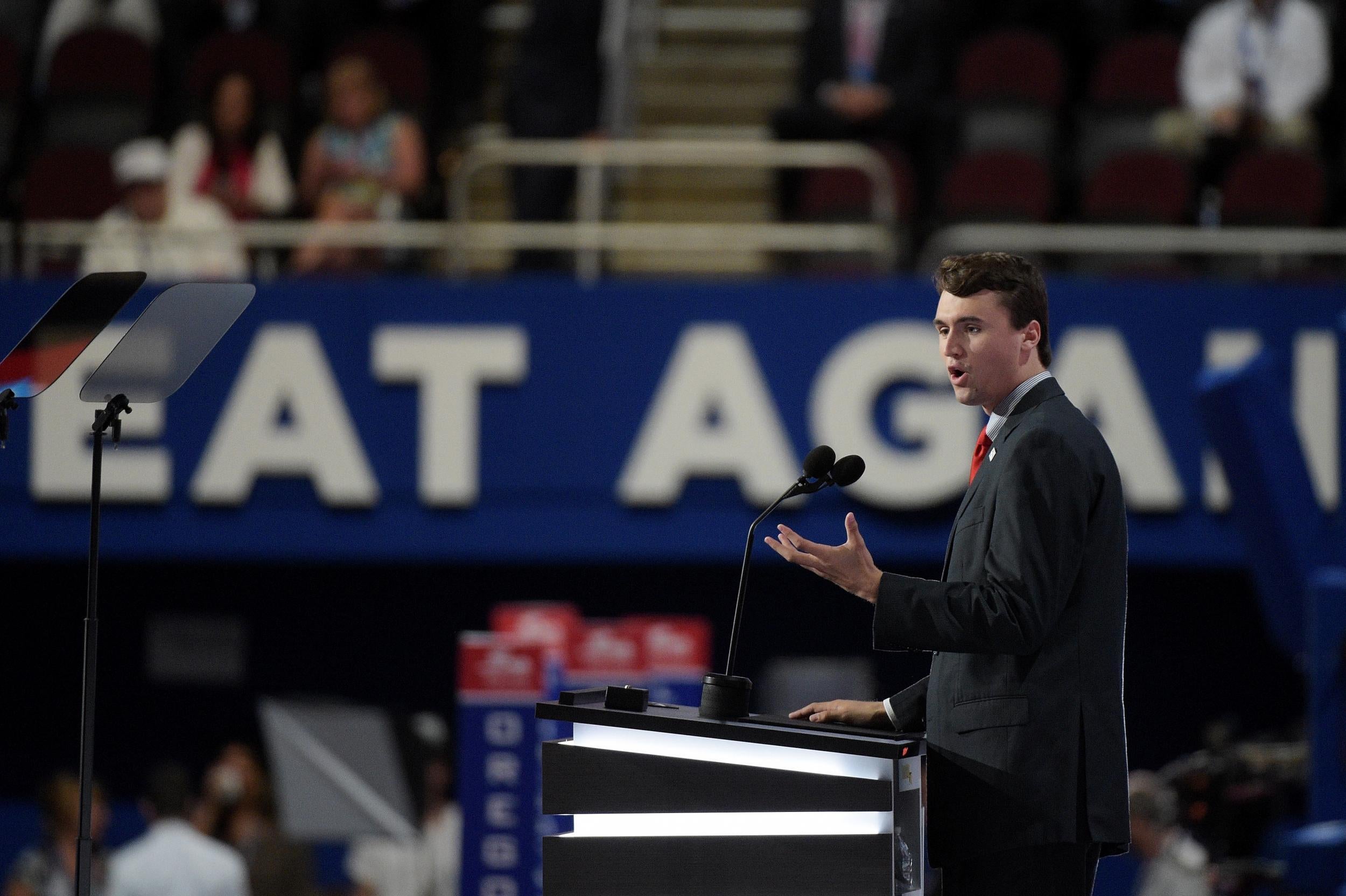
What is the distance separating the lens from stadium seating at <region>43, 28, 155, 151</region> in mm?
9320

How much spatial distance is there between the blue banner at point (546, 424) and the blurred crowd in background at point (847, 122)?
21.5 inches

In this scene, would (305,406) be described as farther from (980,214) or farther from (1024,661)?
(1024,661)

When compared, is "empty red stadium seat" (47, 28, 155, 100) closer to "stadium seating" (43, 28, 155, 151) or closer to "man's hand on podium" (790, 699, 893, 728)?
"stadium seating" (43, 28, 155, 151)

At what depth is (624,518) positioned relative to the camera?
803 centimetres

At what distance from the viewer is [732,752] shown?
98.3 inches

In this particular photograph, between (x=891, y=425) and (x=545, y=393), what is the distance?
4.92 feet

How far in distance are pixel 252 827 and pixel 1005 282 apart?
7.01 m

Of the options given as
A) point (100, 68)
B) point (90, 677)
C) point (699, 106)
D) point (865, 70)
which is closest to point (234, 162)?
point (100, 68)

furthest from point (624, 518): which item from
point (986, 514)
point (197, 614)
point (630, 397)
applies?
point (986, 514)

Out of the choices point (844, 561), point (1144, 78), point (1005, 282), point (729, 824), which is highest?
point (1144, 78)

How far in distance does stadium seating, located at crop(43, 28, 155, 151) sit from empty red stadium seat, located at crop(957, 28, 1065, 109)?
4.13 metres

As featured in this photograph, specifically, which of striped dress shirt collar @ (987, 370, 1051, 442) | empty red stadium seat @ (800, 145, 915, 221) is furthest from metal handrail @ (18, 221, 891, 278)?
striped dress shirt collar @ (987, 370, 1051, 442)

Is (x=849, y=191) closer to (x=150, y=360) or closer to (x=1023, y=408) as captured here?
(x=150, y=360)

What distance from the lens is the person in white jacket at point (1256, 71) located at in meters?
8.32
